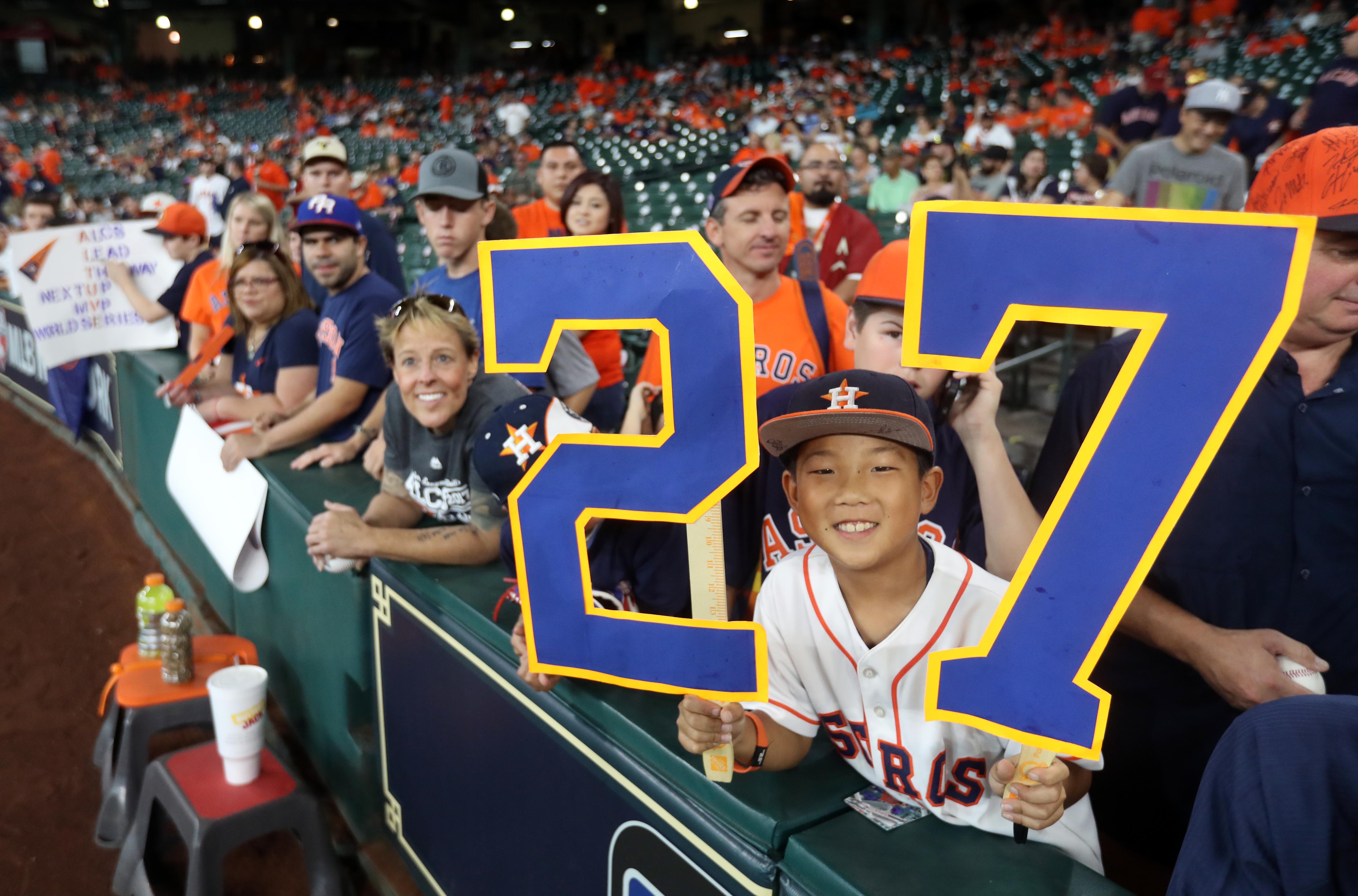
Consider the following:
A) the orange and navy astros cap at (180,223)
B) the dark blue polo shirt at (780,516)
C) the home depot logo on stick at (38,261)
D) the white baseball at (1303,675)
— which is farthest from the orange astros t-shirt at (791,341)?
the home depot logo on stick at (38,261)

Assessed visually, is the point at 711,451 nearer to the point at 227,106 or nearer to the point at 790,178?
the point at 790,178

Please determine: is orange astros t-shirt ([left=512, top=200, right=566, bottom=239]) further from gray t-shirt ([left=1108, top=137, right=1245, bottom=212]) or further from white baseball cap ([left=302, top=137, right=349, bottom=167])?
gray t-shirt ([left=1108, top=137, right=1245, bottom=212])

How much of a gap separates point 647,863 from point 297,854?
2.09 m

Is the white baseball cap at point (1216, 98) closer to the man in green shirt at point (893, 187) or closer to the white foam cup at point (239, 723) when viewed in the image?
the man in green shirt at point (893, 187)

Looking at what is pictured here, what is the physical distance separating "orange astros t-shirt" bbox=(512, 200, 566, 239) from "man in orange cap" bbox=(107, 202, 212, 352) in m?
1.87

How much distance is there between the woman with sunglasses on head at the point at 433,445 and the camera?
2387mm

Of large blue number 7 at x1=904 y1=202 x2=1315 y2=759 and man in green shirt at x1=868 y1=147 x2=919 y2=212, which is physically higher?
man in green shirt at x1=868 y1=147 x2=919 y2=212

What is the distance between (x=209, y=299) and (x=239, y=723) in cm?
284

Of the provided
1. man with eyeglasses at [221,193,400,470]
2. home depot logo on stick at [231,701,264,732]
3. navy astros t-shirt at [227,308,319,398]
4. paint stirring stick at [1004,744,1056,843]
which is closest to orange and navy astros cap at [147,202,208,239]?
navy astros t-shirt at [227,308,319,398]

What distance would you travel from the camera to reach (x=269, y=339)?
394 cm

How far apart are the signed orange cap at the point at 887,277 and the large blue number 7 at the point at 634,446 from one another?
689mm

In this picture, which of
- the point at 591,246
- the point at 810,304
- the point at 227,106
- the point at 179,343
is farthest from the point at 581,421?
the point at 227,106

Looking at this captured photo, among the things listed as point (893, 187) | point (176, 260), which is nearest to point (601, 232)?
point (176, 260)

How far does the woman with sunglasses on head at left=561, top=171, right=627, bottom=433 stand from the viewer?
11.9 feet
